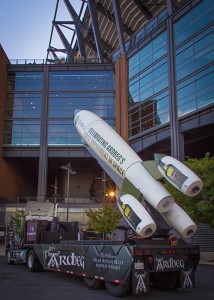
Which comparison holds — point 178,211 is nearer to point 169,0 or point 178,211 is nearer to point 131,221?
point 131,221

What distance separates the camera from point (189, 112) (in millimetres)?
34000

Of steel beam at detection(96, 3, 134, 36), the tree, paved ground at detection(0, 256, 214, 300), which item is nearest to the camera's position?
paved ground at detection(0, 256, 214, 300)

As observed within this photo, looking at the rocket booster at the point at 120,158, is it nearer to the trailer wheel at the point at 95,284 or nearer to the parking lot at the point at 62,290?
the parking lot at the point at 62,290

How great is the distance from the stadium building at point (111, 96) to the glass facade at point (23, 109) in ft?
0.46

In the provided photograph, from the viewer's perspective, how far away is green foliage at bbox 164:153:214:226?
21500 millimetres

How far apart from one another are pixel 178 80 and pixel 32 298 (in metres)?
29.5

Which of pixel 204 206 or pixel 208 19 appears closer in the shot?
pixel 204 206

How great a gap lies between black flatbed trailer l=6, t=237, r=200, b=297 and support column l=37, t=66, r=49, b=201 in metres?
36.3

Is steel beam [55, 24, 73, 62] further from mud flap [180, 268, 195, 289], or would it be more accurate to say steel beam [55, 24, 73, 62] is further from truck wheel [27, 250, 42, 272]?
mud flap [180, 268, 195, 289]

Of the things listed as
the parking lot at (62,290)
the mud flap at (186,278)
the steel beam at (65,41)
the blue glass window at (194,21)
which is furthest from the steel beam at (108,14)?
the mud flap at (186,278)

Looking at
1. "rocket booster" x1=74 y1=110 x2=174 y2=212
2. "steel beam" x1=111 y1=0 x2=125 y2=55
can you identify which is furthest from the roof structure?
"rocket booster" x1=74 y1=110 x2=174 y2=212

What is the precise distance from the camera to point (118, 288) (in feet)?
33.0

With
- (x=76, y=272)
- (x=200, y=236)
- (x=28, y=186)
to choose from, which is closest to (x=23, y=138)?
(x=28, y=186)

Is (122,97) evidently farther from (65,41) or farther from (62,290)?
(62,290)
